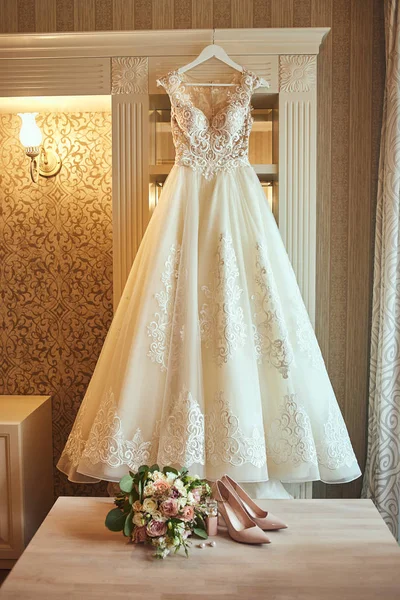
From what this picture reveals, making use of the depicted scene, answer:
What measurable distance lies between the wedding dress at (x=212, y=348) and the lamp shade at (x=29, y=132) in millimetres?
727

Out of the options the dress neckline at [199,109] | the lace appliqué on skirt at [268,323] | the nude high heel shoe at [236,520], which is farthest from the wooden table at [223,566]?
the dress neckline at [199,109]

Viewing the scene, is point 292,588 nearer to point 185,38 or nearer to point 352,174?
point 352,174

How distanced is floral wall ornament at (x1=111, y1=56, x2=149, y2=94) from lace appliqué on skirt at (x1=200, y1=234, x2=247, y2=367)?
2.58 ft

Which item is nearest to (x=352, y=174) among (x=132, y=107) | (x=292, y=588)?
(x=132, y=107)

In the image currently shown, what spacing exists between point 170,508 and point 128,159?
4.93 feet

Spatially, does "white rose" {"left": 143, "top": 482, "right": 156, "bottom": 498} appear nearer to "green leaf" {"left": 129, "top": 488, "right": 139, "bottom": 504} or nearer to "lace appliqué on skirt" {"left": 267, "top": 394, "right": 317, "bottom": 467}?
"green leaf" {"left": 129, "top": 488, "right": 139, "bottom": 504}

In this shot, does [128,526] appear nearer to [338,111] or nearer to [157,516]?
[157,516]

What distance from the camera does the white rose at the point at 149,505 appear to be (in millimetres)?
1737

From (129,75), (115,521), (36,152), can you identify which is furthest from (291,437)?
(36,152)

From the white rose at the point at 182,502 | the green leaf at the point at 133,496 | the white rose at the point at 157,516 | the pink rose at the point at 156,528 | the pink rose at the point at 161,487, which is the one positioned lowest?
the pink rose at the point at 156,528

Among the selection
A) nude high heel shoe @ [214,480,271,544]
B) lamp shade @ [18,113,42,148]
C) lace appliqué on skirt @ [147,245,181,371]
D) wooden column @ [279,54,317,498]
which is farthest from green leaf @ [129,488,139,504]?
lamp shade @ [18,113,42,148]

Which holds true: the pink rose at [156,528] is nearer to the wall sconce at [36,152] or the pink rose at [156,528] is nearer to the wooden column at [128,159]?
the wooden column at [128,159]

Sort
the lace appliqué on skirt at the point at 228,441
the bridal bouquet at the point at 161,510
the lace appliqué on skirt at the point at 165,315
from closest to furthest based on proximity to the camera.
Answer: the bridal bouquet at the point at 161,510 < the lace appliqué on skirt at the point at 228,441 < the lace appliqué on skirt at the point at 165,315

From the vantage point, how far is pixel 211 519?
1849mm
